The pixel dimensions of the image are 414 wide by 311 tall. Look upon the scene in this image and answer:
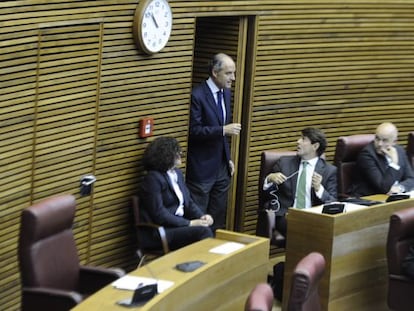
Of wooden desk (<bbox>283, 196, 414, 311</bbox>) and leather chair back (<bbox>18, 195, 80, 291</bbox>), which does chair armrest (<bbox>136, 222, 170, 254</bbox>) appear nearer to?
wooden desk (<bbox>283, 196, 414, 311</bbox>)

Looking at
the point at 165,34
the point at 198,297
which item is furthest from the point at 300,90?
the point at 198,297

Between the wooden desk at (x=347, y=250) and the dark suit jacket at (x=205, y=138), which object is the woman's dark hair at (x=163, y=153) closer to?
the dark suit jacket at (x=205, y=138)

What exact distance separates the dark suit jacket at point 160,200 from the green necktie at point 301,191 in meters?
1.08

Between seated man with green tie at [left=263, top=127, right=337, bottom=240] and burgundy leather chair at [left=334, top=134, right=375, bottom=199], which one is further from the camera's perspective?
burgundy leather chair at [left=334, top=134, right=375, bottom=199]

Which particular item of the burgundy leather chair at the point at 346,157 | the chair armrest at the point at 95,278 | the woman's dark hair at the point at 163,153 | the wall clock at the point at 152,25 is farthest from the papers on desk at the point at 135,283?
the burgundy leather chair at the point at 346,157

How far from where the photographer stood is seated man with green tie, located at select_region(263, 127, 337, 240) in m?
9.66

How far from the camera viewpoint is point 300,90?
11.2m

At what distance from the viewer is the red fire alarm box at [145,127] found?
9422 mm

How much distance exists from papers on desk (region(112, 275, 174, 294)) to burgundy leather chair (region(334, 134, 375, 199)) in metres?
3.82

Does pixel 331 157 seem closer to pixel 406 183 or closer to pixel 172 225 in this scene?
pixel 406 183

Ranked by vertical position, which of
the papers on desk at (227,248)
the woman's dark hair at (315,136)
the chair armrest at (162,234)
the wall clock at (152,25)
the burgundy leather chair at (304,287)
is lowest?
the chair armrest at (162,234)

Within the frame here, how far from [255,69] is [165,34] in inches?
59.0

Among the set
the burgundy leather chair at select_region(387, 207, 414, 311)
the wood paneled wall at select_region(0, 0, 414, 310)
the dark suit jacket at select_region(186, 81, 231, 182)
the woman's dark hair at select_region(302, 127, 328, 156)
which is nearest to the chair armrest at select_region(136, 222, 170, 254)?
the wood paneled wall at select_region(0, 0, 414, 310)

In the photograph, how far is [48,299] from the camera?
7.03m
